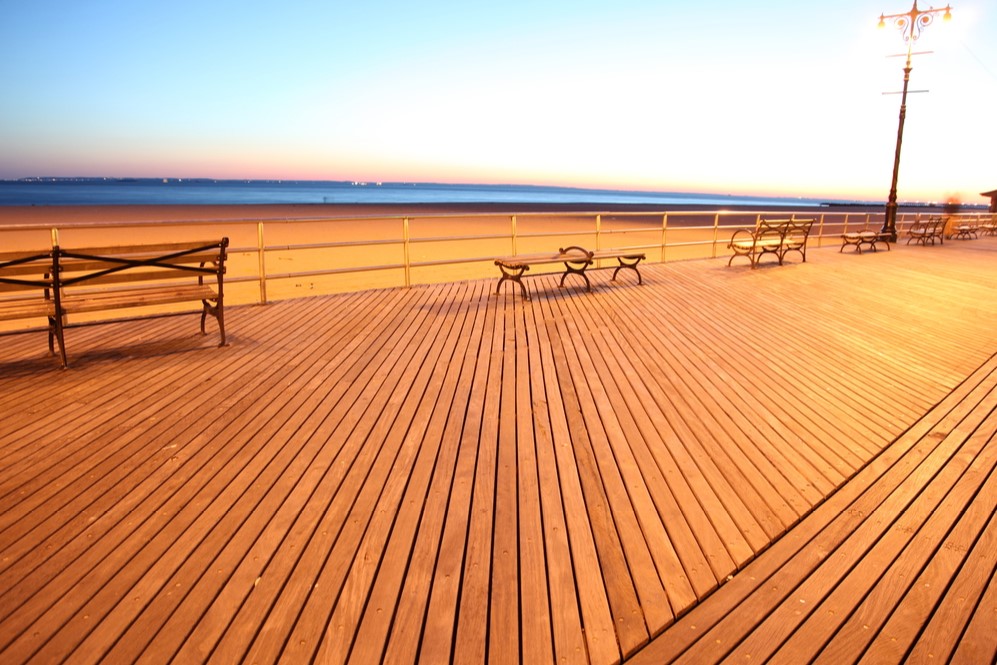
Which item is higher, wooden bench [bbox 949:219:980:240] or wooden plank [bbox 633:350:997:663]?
wooden bench [bbox 949:219:980:240]

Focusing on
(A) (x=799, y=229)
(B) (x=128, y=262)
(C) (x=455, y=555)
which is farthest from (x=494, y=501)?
(A) (x=799, y=229)

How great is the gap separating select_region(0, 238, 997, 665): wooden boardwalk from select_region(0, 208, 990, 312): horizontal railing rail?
96.9 inches

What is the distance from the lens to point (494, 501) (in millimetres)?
2561

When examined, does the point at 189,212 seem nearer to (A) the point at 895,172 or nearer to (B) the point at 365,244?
(B) the point at 365,244

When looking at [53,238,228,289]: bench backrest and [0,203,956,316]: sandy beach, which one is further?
[0,203,956,316]: sandy beach

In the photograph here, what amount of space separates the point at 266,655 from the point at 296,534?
2.07 ft

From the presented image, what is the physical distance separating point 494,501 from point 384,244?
1304 centimetres

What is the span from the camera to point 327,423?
3.37m

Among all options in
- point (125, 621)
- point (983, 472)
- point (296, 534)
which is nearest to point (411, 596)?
point (296, 534)

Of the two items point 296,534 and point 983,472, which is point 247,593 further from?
point 983,472

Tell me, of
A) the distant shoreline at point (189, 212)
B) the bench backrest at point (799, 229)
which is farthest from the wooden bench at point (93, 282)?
the distant shoreline at point (189, 212)

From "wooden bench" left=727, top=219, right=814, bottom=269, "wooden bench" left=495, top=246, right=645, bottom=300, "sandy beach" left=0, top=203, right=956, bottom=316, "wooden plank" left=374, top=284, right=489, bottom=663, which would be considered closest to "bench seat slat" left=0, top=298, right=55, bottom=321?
"sandy beach" left=0, top=203, right=956, bottom=316

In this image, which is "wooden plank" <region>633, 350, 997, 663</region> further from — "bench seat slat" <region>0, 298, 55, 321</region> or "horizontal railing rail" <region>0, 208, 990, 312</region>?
"bench seat slat" <region>0, 298, 55, 321</region>

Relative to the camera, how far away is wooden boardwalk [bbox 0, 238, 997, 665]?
1805mm
